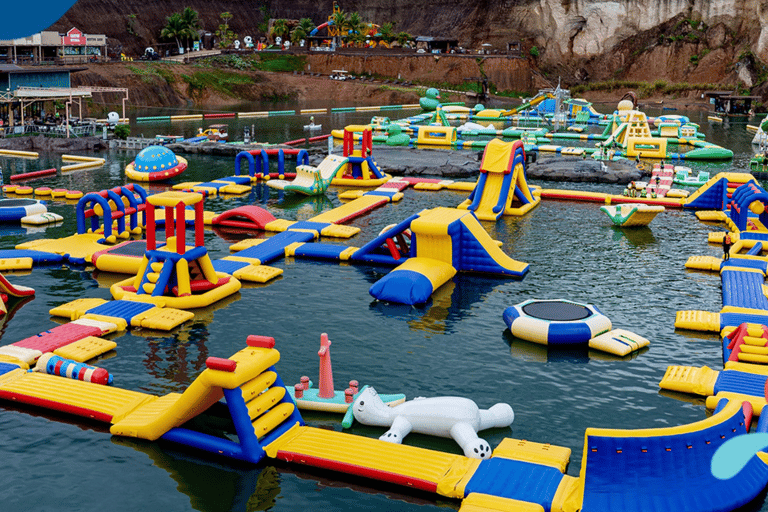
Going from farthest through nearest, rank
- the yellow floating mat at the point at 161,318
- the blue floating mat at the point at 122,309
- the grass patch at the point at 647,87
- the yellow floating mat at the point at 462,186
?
1. the grass patch at the point at 647,87
2. the yellow floating mat at the point at 462,186
3. the blue floating mat at the point at 122,309
4. the yellow floating mat at the point at 161,318

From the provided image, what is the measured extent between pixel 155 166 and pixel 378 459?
36518mm

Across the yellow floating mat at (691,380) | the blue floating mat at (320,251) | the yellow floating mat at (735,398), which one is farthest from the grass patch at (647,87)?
the yellow floating mat at (735,398)

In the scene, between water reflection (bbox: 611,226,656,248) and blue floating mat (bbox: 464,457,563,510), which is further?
water reflection (bbox: 611,226,656,248)

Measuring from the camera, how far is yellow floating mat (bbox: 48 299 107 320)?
25062mm

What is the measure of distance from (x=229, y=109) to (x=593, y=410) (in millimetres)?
90299

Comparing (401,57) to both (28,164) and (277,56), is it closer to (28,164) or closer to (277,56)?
(277,56)

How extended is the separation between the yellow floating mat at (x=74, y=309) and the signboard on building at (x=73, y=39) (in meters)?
92.6

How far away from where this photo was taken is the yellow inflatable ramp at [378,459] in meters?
15.6

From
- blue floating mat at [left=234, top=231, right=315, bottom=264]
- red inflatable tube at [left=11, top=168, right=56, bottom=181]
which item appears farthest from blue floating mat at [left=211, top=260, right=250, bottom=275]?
red inflatable tube at [left=11, top=168, right=56, bottom=181]

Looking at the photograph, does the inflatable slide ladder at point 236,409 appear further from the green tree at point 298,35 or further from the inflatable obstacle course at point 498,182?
the green tree at point 298,35

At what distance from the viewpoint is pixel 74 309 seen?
25.2 metres

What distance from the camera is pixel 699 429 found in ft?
46.2

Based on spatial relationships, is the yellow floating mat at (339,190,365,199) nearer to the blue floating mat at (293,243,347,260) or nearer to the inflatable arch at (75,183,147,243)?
the blue floating mat at (293,243,347,260)

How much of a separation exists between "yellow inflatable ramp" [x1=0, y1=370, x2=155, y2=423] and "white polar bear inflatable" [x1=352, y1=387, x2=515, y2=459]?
5.06 metres
